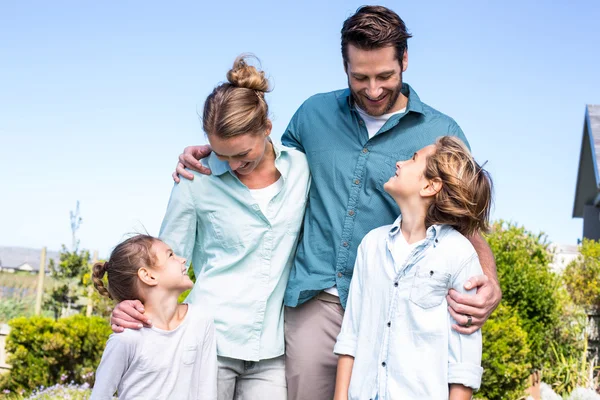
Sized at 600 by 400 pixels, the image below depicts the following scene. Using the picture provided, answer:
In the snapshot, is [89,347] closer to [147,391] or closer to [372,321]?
[147,391]

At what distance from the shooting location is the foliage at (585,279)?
9.29 m

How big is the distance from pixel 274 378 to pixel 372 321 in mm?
676

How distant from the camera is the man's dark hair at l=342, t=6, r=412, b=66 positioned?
3.02 meters

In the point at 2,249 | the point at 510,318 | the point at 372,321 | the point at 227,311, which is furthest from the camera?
Answer: the point at 2,249

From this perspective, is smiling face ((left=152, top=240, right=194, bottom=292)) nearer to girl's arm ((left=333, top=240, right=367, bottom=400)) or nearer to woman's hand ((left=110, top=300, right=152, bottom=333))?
woman's hand ((left=110, top=300, right=152, bottom=333))

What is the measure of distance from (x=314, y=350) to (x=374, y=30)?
4.66 ft

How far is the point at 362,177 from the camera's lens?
314 cm

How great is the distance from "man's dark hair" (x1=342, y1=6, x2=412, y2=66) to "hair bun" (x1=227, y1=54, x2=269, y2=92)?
0.39 metres

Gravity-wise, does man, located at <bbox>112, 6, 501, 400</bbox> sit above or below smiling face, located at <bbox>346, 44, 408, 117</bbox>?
below

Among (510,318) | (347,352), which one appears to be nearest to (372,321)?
(347,352)

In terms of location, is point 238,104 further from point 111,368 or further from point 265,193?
point 111,368

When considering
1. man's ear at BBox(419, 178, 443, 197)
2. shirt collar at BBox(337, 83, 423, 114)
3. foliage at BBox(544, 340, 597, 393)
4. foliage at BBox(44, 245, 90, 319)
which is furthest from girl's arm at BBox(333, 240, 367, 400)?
foliage at BBox(44, 245, 90, 319)

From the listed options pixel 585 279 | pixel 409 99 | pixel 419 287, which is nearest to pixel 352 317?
pixel 419 287

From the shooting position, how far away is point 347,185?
3150 millimetres
